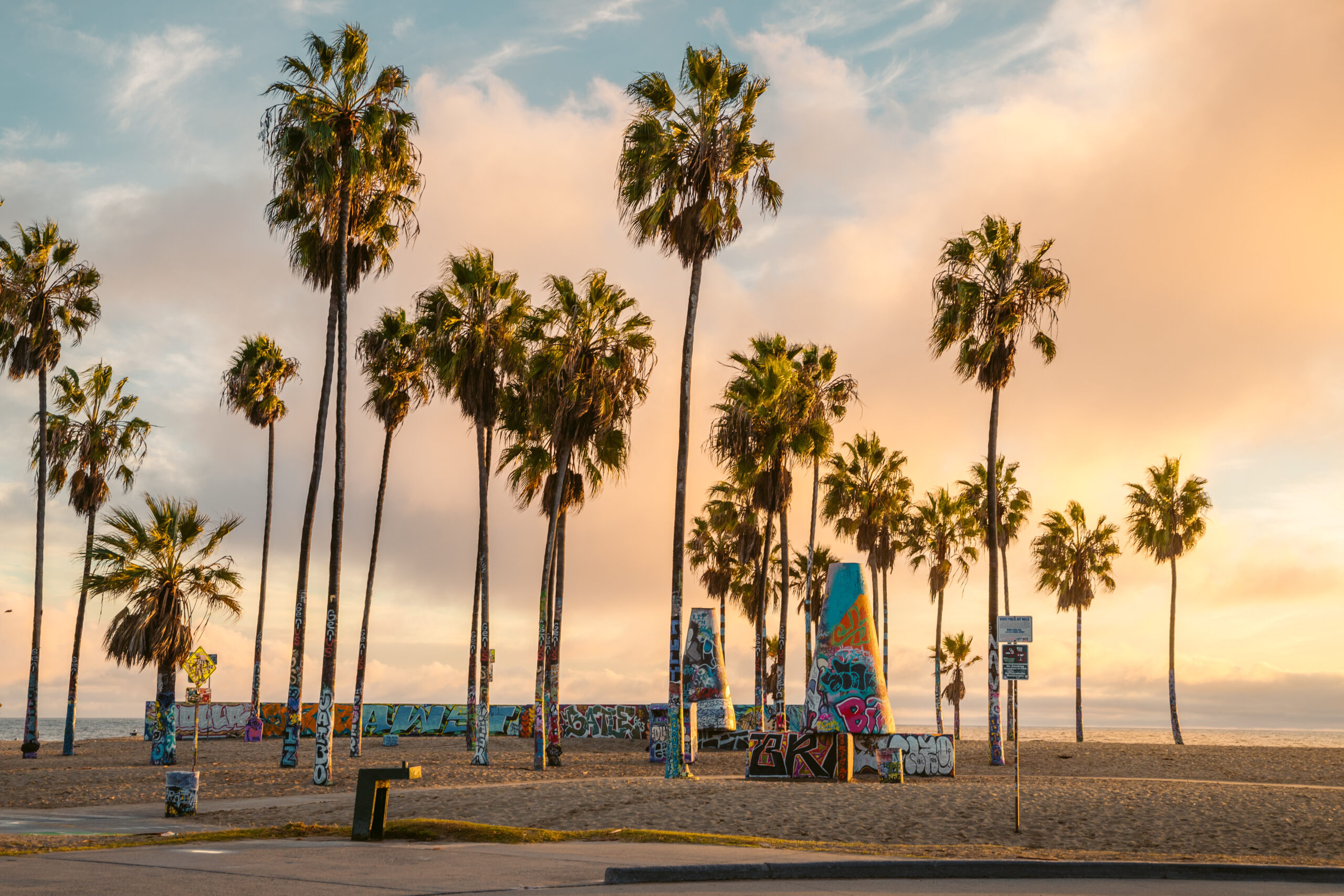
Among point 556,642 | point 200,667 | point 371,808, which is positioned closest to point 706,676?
point 556,642

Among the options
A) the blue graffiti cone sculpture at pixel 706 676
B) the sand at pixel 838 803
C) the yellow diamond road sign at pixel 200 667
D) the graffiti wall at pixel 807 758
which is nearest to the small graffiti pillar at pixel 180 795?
the sand at pixel 838 803

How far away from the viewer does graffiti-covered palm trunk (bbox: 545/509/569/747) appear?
3356 centimetres

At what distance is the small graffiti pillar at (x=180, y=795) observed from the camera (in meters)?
19.0

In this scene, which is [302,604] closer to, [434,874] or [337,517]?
[337,517]

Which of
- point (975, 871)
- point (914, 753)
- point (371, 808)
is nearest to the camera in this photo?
point (975, 871)

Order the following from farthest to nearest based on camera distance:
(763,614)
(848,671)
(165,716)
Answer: (763,614) < (165,716) < (848,671)

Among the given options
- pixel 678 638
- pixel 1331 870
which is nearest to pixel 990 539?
pixel 678 638

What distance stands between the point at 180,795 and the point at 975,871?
13626 mm

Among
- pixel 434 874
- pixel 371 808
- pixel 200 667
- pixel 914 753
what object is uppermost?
pixel 200 667

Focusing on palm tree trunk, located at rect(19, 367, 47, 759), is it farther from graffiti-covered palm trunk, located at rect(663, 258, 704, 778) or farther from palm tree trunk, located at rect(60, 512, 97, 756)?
graffiti-covered palm trunk, located at rect(663, 258, 704, 778)

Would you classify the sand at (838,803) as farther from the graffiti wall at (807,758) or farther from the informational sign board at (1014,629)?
the informational sign board at (1014,629)

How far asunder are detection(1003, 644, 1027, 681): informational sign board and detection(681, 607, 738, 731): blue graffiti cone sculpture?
27.3 meters

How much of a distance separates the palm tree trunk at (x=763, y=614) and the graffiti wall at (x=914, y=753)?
529 inches

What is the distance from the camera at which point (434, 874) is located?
11375 mm
